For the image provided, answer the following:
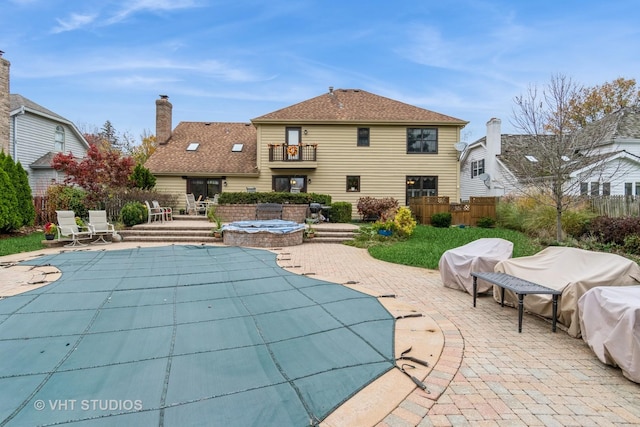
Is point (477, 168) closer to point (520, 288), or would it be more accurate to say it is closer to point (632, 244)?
point (632, 244)

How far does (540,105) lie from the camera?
10.2m

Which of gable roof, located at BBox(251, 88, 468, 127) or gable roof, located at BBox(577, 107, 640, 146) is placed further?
gable roof, located at BBox(577, 107, 640, 146)

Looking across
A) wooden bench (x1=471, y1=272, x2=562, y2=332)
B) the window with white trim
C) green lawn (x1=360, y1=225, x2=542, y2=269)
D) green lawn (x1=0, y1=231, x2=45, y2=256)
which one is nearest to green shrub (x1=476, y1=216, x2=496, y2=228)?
green lawn (x1=360, y1=225, x2=542, y2=269)

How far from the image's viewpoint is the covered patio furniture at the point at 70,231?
1027cm

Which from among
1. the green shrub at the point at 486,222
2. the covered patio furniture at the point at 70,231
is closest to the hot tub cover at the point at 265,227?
the covered patio furniture at the point at 70,231

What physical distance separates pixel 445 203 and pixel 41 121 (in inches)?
865

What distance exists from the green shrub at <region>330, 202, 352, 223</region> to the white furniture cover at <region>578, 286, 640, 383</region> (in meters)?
12.4

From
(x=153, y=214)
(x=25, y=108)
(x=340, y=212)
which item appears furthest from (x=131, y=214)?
(x=25, y=108)

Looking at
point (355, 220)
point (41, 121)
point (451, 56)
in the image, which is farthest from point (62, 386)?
point (41, 121)

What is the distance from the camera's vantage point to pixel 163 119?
19.9 metres

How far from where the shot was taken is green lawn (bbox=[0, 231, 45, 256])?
9.33m

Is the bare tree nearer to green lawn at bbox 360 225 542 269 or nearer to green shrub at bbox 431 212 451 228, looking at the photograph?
green lawn at bbox 360 225 542 269

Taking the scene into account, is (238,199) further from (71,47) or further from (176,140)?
(71,47)

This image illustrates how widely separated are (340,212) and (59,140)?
17749 millimetres
